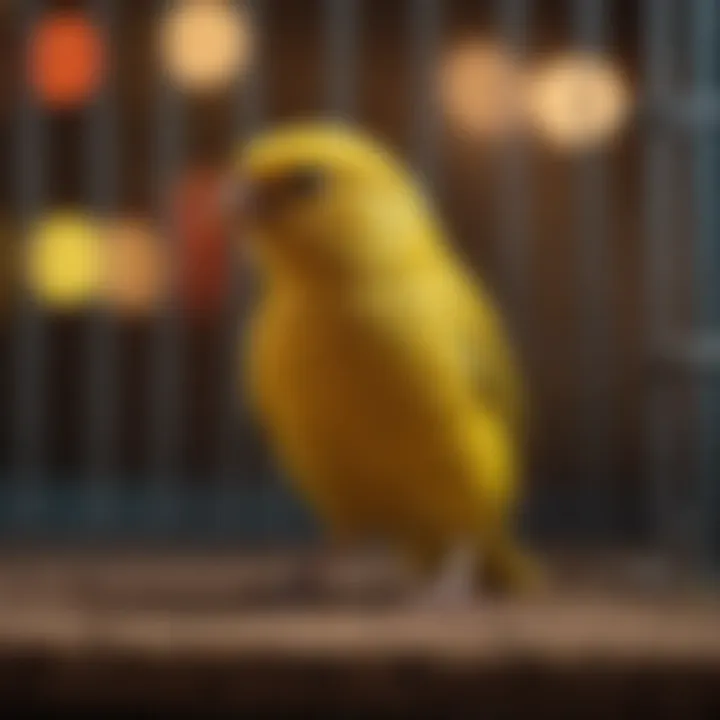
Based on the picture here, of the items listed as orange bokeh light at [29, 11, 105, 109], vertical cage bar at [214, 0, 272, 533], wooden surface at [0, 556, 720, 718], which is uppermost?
orange bokeh light at [29, 11, 105, 109]

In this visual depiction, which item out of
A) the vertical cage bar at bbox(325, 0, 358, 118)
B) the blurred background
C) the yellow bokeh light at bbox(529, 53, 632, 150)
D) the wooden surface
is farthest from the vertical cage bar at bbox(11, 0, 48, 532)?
the wooden surface

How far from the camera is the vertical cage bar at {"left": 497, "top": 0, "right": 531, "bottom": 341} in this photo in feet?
3.28

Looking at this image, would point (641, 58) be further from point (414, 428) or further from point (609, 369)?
point (414, 428)

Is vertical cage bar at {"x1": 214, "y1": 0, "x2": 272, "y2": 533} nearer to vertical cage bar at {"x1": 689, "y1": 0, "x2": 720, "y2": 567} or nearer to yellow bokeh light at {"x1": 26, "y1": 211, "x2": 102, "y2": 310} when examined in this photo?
yellow bokeh light at {"x1": 26, "y1": 211, "x2": 102, "y2": 310}

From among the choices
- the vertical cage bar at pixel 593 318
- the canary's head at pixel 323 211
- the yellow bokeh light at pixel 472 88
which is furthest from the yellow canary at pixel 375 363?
the yellow bokeh light at pixel 472 88

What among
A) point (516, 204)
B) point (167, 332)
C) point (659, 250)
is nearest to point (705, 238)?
point (659, 250)

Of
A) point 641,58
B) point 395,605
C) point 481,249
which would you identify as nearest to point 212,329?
point 481,249

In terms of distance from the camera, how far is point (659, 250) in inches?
36.5

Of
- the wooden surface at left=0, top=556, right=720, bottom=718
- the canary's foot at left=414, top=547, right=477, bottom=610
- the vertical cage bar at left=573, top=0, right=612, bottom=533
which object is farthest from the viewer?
the vertical cage bar at left=573, top=0, right=612, bottom=533

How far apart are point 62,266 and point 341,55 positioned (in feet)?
0.63

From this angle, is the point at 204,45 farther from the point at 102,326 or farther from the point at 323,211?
the point at 323,211

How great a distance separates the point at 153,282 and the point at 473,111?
0.68ft

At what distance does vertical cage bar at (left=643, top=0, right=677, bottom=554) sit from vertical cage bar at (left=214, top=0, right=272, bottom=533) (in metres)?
0.21

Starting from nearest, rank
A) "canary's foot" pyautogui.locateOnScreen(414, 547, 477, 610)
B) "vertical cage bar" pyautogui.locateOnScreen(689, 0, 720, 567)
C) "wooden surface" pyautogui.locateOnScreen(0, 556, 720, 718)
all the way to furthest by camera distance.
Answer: "wooden surface" pyautogui.locateOnScreen(0, 556, 720, 718) < "canary's foot" pyautogui.locateOnScreen(414, 547, 477, 610) < "vertical cage bar" pyautogui.locateOnScreen(689, 0, 720, 567)
